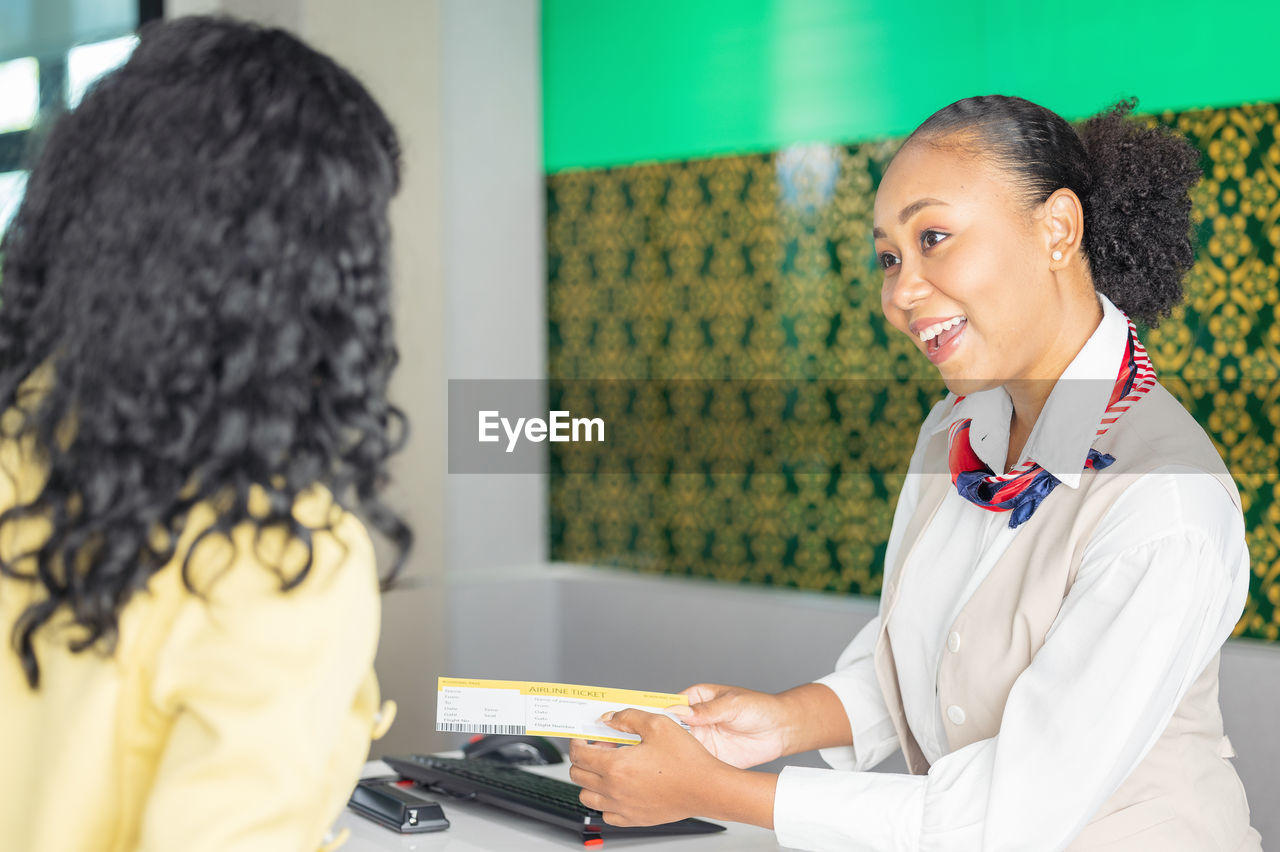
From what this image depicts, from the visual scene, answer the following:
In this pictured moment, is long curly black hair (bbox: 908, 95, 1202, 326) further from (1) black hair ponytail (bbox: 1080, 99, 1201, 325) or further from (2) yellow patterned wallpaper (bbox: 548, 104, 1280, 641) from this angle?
(2) yellow patterned wallpaper (bbox: 548, 104, 1280, 641)

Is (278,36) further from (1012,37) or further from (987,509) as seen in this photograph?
(1012,37)

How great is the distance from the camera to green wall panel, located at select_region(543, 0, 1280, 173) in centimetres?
275

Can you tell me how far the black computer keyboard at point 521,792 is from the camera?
1536 millimetres

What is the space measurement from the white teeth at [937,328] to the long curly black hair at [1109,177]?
0.17m

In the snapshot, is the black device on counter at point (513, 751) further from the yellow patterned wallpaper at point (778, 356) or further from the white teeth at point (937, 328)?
the yellow patterned wallpaper at point (778, 356)

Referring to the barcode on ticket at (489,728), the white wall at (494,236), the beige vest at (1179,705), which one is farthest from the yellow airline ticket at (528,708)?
the white wall at (494,236)

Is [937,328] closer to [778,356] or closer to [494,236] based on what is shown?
[778,356]

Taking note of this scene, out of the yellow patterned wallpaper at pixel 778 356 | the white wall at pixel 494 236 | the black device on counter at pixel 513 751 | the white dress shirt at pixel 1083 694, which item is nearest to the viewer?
the white dress shirt at pixel 1083 694

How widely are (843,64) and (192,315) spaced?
2.96 meters

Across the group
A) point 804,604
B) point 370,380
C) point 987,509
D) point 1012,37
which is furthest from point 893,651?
point 1012,37

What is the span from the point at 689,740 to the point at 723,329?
245 centimetres

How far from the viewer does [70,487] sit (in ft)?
2.82

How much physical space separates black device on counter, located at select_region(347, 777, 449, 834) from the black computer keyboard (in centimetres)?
5

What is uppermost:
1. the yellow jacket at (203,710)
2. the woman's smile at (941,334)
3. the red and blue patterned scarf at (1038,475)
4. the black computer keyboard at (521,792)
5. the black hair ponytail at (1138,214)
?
the black hair ponytail at (1138,214)
